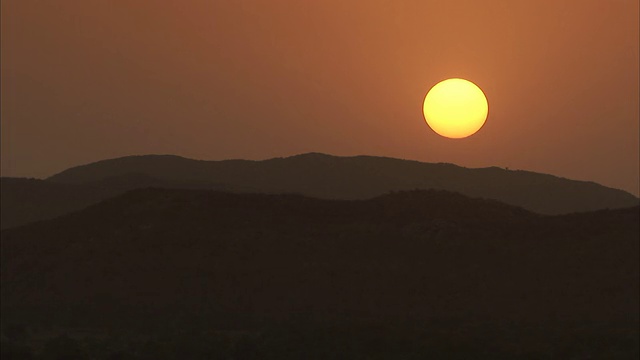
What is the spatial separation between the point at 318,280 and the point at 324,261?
259cm

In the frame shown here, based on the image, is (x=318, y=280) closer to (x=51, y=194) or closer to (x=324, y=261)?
(x=324, y=261)

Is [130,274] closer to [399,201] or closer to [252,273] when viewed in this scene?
[252,273]

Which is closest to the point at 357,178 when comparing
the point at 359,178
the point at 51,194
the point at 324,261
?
the point at 359,178

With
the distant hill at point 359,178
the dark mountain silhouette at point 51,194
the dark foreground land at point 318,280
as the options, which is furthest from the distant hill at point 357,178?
the dark foreground land at point 318,280

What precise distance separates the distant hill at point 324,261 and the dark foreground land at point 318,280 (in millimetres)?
117

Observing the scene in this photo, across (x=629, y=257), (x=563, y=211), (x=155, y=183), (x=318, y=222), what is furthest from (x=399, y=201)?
(x=563, y=211)

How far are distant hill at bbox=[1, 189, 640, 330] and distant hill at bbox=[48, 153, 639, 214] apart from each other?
5039 cm

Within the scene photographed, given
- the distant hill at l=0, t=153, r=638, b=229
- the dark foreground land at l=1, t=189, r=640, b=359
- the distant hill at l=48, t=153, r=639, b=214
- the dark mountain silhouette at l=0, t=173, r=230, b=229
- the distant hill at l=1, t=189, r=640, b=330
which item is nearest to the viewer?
the dark foreground land at l=1, t=189, r=640, b=359

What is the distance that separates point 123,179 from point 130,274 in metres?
48.3

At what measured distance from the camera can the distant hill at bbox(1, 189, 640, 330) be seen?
2034 inches

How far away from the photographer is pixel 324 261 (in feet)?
191

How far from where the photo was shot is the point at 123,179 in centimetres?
10669

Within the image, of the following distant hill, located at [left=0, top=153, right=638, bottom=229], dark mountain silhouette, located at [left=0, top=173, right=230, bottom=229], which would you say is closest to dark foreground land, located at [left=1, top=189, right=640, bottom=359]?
dark mountain silhouette, located at [left=0, top=173, right=230, bottom=229]

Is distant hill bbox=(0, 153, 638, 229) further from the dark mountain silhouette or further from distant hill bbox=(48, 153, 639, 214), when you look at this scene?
the dark mountain silhouette
